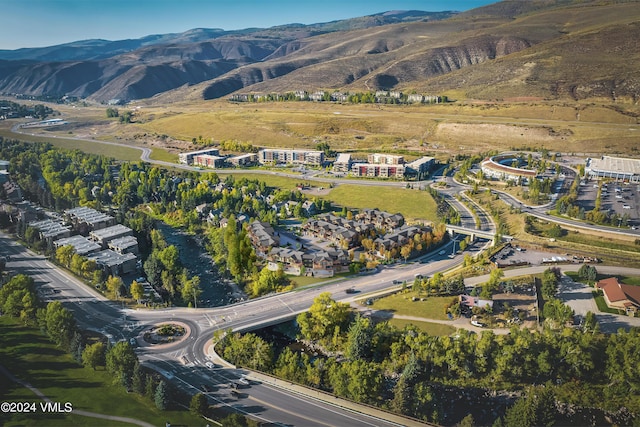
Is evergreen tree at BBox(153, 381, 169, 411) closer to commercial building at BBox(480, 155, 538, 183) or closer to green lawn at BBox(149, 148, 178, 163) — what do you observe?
commercial building at BBox(480, 155, 538, 183)

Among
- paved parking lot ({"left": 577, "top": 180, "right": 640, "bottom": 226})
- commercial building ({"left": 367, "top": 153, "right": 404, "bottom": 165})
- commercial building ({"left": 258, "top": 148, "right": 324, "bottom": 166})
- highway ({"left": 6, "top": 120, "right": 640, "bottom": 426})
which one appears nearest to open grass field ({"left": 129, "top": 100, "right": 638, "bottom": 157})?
commercial building ({"left": 367, "top": 153, "right": 404, "bottom": 165})

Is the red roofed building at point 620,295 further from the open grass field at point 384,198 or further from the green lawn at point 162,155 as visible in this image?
the green lawn at point 162,155

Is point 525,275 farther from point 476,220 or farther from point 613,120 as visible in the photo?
point 613,120

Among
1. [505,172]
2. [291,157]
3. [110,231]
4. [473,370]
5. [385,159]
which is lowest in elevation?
[473,370]

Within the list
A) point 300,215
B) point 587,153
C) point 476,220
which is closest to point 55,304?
point 300,215

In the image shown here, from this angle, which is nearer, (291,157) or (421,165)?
(421,165)

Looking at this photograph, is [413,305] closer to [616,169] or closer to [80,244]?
[80,244]

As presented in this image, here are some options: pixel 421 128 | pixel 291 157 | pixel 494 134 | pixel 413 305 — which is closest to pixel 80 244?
A: pixel 413 305
